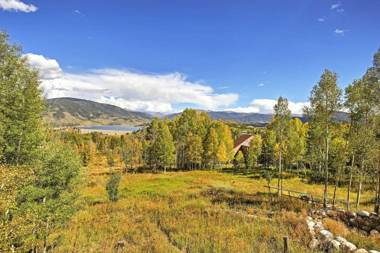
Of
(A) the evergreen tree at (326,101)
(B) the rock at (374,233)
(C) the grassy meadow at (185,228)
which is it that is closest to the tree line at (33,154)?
(C) the grassy meadow at (185,228)

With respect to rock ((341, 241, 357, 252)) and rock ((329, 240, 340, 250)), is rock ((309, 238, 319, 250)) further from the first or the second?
rock ((341, 241, 357, 252))

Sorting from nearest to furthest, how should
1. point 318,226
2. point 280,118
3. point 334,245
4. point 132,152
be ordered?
point 334,245, point 318,226, point 280,118, point 132,152

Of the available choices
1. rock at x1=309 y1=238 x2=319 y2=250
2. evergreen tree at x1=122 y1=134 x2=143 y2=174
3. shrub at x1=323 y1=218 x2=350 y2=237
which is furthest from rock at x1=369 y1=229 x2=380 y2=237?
evergreen tree at x1=122 y1=134 x2=143 y2=174

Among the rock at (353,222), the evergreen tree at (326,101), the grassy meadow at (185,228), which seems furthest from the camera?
the evergreen tree at (326,101)

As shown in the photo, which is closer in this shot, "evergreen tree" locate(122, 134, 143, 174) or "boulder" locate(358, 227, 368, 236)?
"boulder" locate(358, 227, 368, 236)

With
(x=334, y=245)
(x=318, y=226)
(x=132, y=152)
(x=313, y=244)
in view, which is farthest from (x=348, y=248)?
(x=132, y=152)

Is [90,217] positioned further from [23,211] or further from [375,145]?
[375,145]

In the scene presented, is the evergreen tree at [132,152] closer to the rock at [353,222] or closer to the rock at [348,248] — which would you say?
the rock at [353,222]

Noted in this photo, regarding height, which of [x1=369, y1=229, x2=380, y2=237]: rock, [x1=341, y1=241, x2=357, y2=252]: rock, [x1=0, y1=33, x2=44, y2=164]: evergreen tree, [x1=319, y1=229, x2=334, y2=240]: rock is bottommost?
[x1=369, y1=229, x2=380, y2=237]: rock

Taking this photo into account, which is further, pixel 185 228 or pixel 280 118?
pixel 280 118

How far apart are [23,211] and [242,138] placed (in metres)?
78.8

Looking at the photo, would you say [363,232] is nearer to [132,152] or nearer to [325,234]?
[325,234]

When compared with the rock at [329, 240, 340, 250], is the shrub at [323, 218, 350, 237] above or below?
below

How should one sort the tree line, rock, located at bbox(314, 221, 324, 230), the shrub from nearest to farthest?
Answer: the shrub < rock, located at bbox(314, 221, 324, 230) < the tree line
